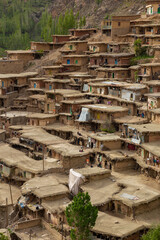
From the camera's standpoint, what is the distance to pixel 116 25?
2133 inches

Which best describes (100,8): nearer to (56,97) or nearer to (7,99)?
(7,99)

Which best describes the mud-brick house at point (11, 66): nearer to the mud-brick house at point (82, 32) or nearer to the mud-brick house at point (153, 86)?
the mud-brick house at point (82, 32)

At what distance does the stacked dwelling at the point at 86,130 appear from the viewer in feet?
90.6

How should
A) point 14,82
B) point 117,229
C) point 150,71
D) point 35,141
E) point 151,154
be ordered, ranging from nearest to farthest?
point 117,229
point 151,154
point 35,141
point 150,71
point 14,82

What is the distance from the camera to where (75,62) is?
52.4 m

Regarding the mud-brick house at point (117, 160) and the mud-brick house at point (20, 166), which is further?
the mud-brick house at point (117, 160)

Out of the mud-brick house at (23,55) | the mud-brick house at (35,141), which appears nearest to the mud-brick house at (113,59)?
the mud-brick house at (23,55)

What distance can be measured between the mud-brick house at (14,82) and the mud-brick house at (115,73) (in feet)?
28.8

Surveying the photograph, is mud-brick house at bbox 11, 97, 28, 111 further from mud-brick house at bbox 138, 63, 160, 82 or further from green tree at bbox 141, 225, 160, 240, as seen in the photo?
green tree at bbox 141, 225, 160, 240

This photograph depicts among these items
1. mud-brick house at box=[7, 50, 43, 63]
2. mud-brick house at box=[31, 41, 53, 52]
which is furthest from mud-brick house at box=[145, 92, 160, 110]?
mud-brick house at box=[31, 41, 53, 52]

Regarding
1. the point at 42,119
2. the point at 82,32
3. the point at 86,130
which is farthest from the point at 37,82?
the point at 82,32

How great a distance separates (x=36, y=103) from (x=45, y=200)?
2035 cm

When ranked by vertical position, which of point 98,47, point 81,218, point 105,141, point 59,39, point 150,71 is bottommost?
point 81,218

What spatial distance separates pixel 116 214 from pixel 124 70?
22159mm
